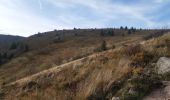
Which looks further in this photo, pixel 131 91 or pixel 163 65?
pixel 163 65

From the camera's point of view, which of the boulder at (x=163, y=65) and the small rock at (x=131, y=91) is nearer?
the small rock at (x=131, y=91)

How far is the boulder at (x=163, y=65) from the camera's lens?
29.7 feet

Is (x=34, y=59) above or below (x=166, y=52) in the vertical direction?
below

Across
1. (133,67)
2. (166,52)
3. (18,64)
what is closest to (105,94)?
(133,67)

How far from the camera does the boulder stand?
9.05 m

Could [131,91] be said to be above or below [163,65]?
below

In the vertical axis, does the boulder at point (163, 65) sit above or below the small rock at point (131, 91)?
above

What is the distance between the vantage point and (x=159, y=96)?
7508 millimetres

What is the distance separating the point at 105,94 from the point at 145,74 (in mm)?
1407

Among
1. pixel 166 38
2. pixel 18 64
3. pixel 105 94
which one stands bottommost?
pixel 18 64

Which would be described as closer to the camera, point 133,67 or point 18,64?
point 133,67

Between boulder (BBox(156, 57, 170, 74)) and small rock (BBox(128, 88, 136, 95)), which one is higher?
boulder (BBox(156, 57, 170, 74))

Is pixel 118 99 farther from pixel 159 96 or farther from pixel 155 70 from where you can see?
pixel 155 70

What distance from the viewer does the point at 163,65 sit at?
949cm
